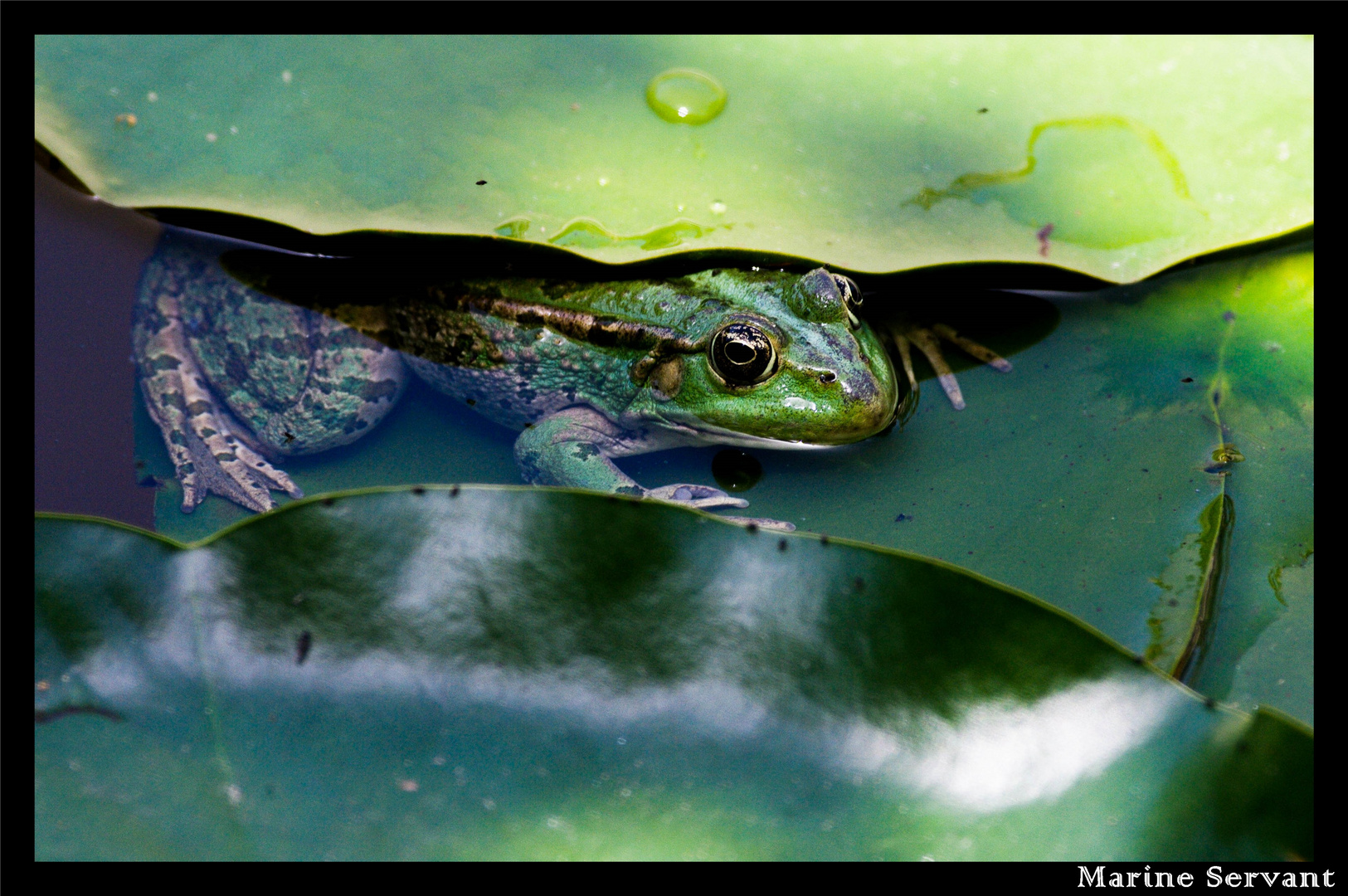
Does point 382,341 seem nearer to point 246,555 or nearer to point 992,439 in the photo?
point 246,555

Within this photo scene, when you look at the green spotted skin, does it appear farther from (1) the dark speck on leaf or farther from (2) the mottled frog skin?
(1) the dark speck on leaf

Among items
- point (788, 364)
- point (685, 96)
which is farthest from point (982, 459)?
point (685, 96)

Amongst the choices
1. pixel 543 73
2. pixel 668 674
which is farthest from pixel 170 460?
pixel 668 674

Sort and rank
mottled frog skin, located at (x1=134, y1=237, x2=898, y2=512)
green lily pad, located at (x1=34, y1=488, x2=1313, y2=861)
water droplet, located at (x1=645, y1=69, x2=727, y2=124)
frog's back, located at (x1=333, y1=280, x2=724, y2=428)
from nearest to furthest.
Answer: green lily pad, located at (x1=34, y1=488, x2=1313, y2=861) < water droplet, located at (x1=645, y1=69, x2=727, y2=124) < mottled frog skin, located at (x1=134, y1=237, x2=898, y2=512) < frog's back, located at (x1=333, y1=280, x2=724, y2=428)

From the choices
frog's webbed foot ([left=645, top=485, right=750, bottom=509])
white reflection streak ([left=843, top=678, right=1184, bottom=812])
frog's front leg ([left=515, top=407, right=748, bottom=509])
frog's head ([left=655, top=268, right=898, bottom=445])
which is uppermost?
frog's head ([left=655, top=268, right=898, bottom=445])

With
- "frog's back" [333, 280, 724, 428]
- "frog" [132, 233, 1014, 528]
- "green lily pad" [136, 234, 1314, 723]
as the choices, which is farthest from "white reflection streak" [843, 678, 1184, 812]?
"frog's back" [333, 280, 724, 428]

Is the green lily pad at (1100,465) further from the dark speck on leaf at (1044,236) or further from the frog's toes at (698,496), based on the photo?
the dark speck on leaf at (1044,236)
